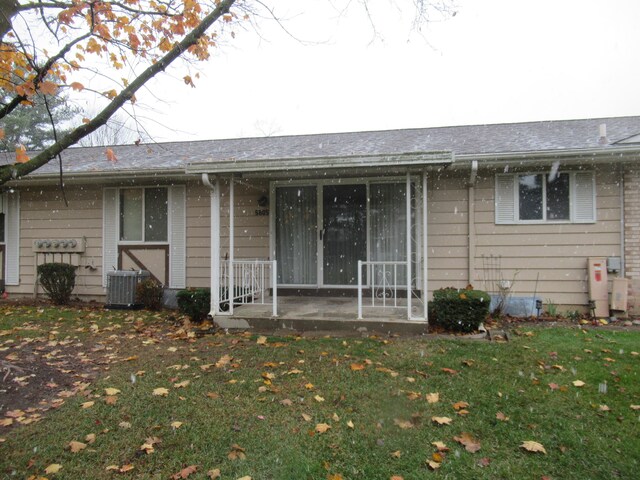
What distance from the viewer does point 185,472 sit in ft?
9.10

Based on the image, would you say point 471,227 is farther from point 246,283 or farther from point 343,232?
point 246,283

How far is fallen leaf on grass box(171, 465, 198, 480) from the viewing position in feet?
8.98

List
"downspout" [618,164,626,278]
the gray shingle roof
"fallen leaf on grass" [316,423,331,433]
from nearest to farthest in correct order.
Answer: "fallen leaf on grass" [316,423,331,433], "downspout" [618,164,626,278], the gray shingle roof

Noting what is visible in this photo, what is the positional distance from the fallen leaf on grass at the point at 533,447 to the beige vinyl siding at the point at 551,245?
184 inches

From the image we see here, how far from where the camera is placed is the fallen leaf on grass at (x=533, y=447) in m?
3.00

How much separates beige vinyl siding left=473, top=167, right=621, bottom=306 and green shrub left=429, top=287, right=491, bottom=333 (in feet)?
5.08

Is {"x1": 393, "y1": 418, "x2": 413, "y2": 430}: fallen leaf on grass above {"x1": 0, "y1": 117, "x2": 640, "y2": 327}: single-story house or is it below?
below

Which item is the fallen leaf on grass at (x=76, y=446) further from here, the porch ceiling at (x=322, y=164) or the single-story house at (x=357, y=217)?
the porch ceiling at (x=322, y=164)

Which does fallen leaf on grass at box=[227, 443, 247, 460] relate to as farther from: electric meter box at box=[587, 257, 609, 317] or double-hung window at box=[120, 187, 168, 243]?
double-hung window at box=[120, 187, 168, 243]

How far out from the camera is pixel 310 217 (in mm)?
8297

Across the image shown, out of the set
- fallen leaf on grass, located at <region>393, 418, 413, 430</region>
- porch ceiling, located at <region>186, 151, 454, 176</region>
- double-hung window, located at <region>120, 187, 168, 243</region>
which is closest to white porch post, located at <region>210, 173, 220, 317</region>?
porch ceiling, located at <region>186, 151, 454, 176</region>

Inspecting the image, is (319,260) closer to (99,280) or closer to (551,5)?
(99,280)

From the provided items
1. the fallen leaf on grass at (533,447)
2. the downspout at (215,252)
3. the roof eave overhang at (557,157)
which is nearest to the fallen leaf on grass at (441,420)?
the fallen leaf on grass at (533,447)

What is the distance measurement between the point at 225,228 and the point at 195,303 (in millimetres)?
2134
